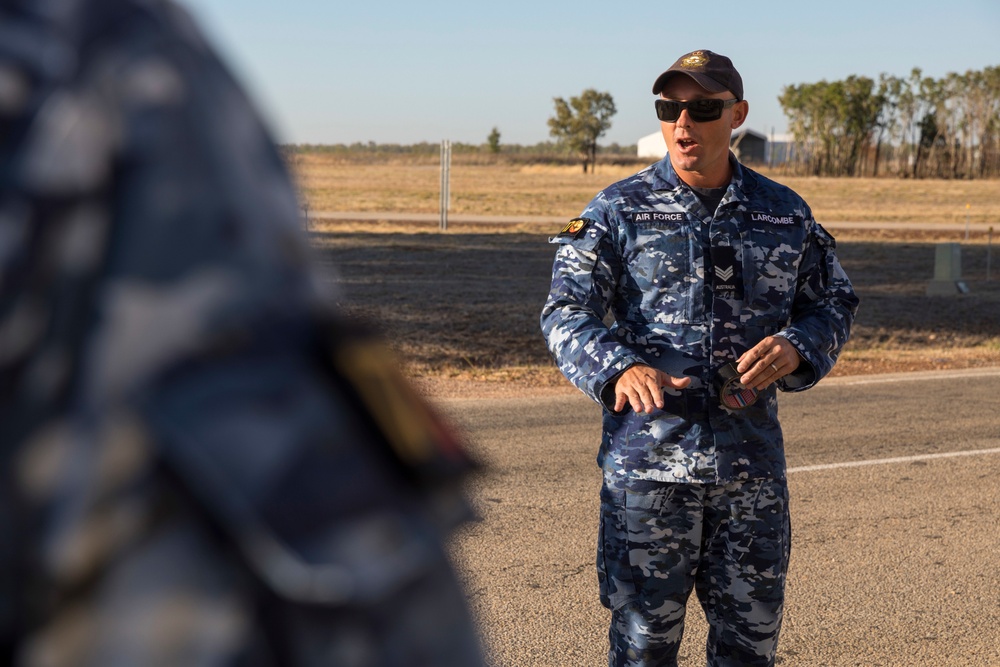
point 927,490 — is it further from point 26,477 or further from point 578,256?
point 26,477

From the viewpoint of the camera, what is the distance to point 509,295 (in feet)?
53.6

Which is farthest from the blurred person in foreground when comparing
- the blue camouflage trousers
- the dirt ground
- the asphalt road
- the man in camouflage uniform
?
the dirt ground

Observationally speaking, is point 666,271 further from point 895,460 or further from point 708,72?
point 895,460

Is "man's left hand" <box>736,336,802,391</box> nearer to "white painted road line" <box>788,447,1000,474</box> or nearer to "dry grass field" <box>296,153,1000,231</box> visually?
"white painted road line" <box>788,447,1000,474</box>

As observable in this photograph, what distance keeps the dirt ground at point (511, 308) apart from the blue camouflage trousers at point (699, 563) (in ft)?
10.1

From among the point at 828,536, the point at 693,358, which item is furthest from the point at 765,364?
the point at 828,536

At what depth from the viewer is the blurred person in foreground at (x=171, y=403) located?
594mm

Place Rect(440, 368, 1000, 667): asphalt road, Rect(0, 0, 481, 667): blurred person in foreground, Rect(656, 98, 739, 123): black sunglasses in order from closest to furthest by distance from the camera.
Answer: Rect(0, 0, 481, 667): blurred person in foreground
Rect(656, 98, 739, 123): black sunglasses
Rect(440, 368, 1000, 667): asphalt road

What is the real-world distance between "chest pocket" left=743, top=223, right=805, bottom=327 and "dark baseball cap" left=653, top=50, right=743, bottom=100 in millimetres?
443

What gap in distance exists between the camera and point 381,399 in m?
0.65

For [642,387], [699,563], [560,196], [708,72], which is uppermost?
[708,72]

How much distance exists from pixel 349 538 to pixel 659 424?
8.33 ft

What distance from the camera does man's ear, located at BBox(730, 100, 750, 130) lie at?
3398 millimetres

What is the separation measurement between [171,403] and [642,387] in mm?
2366
